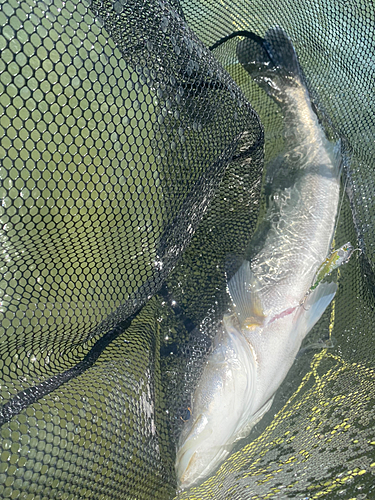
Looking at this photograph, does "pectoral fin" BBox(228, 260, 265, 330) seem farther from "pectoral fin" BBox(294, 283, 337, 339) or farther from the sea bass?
"pectoral fin" BBox(294, 283, 337, 339)

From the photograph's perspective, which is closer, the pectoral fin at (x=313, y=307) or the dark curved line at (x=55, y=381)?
the dark curved line at (x=55, y=381)

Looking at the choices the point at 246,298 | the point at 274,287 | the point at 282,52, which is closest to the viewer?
the point at 246,298

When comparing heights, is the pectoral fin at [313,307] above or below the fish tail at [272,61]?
below

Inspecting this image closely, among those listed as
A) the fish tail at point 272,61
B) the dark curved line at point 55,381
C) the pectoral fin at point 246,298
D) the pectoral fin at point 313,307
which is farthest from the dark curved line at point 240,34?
the dark curved line at point 55,381

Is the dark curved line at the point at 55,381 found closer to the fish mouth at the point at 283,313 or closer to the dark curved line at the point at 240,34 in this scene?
the fish mouth at the point at 283,313

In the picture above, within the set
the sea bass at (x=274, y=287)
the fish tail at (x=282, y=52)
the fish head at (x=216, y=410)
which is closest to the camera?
the fish head at (x=216, y=410)

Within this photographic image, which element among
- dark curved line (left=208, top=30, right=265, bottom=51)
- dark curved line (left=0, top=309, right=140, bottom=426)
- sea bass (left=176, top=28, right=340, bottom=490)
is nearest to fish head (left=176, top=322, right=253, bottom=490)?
sea bass (left=176, top=28, right=340, bottom=490)

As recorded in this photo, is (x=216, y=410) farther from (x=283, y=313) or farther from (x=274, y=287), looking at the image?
(x=274, y=287)

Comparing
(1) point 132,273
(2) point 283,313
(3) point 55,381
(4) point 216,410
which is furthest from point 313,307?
(3) point 55,381
